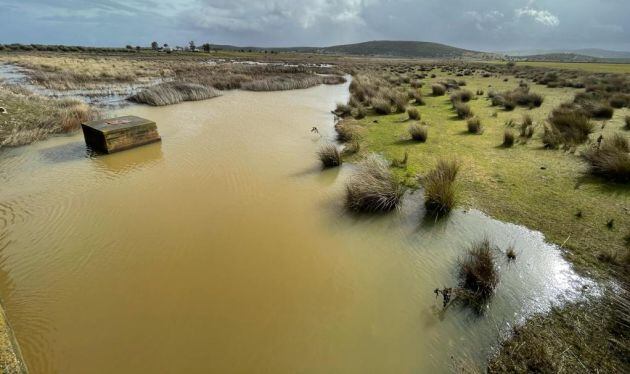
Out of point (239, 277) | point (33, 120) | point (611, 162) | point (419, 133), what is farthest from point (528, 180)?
point (33, 120)

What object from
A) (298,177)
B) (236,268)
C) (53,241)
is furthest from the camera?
(298,177)

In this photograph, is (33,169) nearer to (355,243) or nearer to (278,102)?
(355,243)

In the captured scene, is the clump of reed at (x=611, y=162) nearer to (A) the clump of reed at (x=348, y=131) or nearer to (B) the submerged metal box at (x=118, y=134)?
(A) the clump of reed at (x=348, y=131)

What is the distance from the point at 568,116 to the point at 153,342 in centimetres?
1339

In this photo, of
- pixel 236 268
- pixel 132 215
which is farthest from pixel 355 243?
pixel 132 215

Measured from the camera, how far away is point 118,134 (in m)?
9.24

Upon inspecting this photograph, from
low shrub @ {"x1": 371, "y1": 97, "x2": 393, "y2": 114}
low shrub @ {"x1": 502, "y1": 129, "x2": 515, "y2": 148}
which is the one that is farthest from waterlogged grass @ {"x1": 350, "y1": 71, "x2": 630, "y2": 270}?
low shrub @ {"x1": 371, "y1": 97, "x2": 393, "y2": 114}

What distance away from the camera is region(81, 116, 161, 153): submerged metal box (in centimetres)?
902

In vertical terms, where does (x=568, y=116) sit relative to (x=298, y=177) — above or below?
above

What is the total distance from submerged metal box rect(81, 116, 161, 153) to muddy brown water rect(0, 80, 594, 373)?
5.55ft

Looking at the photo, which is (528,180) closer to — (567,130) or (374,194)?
(374,194)

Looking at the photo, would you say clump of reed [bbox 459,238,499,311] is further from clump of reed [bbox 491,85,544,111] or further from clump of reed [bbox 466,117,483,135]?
clump of reed [bbox 491,85,544,111]

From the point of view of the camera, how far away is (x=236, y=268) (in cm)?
443

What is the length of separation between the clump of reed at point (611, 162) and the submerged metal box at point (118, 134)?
482 inches
